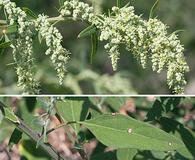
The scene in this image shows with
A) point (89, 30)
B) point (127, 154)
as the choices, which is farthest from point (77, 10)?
point (127, 154)

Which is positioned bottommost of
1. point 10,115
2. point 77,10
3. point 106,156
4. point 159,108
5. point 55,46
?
point 106,156

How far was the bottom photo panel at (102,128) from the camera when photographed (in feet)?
5.80

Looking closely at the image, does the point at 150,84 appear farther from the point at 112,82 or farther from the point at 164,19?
the point at 112,82

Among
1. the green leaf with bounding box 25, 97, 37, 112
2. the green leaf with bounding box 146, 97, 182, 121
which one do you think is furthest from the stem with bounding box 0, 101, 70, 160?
the green leaf with bounding box 25, 97, 37, 112

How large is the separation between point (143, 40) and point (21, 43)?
0.36 m

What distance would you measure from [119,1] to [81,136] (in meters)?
0.45

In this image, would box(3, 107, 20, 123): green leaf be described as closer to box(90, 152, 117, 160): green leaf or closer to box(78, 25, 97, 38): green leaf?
box(78, 25, 97, 38): green leaf

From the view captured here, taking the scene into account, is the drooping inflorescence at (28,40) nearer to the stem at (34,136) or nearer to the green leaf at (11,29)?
the green leaf at (11,29)

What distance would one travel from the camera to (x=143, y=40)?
1.79 meters

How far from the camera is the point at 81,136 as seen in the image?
2.00m

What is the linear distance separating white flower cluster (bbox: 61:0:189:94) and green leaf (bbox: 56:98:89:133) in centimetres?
30

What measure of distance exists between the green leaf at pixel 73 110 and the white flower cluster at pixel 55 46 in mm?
231

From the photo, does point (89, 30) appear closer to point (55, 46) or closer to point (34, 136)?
point (55, 46)

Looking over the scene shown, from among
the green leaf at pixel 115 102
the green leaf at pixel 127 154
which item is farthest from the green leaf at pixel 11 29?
the green leaf at pixel 115 102
